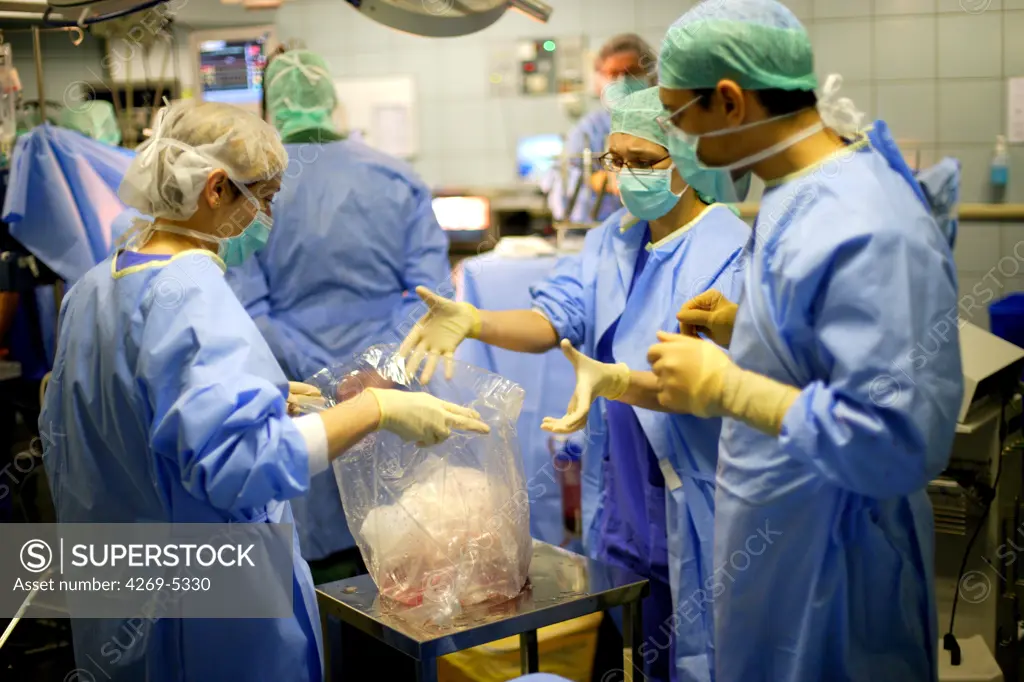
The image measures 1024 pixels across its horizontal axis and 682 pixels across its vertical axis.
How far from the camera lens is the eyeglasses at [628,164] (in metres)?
2.07

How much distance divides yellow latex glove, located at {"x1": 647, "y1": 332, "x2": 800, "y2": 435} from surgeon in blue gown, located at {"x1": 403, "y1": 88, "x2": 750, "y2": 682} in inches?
17.3

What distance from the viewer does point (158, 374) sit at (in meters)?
1.45

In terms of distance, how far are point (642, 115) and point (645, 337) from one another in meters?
0.46

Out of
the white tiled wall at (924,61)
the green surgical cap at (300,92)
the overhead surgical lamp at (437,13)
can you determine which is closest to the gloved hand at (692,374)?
the overhead surgical lamp at (437,13)

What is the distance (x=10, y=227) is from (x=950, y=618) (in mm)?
2998

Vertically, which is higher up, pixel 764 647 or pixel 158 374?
pixel 158 374

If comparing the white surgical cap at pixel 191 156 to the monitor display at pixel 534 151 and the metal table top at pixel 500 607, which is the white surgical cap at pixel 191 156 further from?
the monitor display at pixel 534 151

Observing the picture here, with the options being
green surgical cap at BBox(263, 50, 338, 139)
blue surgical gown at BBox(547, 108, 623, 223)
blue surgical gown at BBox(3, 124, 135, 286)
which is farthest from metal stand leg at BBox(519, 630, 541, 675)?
blue surgical gown at BBox(547, 108, 623, 223)

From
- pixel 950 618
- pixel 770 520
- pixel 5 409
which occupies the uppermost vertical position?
pixel 770 520

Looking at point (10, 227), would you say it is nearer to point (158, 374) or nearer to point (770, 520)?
point (158, 374)

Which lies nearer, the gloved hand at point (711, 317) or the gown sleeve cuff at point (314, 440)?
the gown sleeve cuff at point (314, 440)

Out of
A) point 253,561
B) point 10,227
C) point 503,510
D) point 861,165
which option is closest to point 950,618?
point 503,510

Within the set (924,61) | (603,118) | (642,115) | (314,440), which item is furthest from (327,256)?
(924,61)

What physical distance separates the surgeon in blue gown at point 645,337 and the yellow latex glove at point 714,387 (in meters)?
0.44
